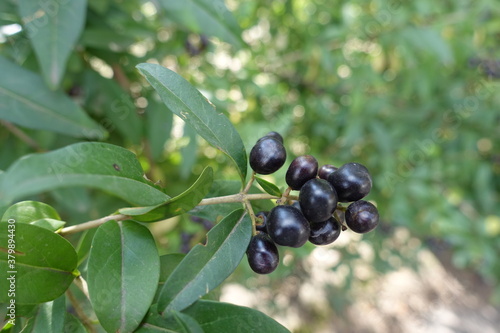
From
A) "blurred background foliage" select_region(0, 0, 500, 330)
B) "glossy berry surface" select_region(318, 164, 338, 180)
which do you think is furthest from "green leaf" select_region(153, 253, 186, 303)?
"blurred background foliage" select_region(0, 0, 500, 330)

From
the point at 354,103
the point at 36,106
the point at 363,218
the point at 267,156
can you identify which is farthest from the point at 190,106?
the point at 354,103

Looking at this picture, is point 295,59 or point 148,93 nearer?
point 148,93

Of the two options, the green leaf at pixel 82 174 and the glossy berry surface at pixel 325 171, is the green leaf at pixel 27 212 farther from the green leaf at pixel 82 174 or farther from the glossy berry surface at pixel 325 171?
the glossy berry surface at pixel 325 171

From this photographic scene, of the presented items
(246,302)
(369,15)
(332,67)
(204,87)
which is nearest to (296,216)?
(204,87)

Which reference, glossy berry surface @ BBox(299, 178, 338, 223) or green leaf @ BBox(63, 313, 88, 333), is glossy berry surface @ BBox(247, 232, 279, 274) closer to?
glossy berry surface @ BBox(299, 178, 338, 223)

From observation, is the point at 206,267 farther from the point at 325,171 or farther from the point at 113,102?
the point at 113,102

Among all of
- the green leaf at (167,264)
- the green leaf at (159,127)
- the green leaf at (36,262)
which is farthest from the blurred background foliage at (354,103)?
the green leaf at (36,262)

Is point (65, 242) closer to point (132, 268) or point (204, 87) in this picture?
point (132, 268)
